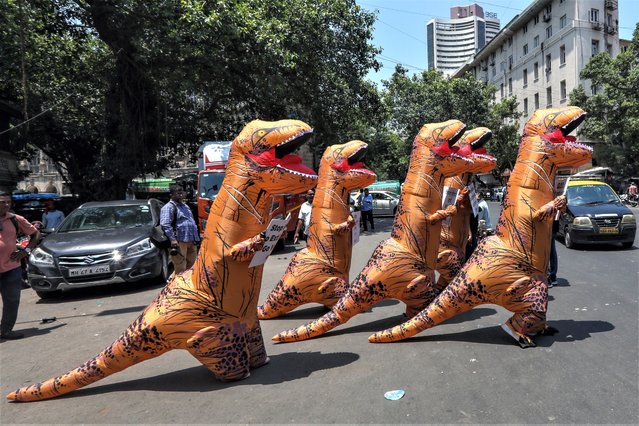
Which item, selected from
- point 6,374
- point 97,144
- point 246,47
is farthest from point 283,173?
point 97,144

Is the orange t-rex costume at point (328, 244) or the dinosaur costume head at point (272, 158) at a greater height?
the dinosaur costume head at point (272, 158)

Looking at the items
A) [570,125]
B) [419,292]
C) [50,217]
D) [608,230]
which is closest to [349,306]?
[419,292]

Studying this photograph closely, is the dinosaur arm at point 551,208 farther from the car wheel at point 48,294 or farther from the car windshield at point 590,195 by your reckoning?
the car wheel at point 48,294

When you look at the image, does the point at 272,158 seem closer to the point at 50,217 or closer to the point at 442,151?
the point at 442,151

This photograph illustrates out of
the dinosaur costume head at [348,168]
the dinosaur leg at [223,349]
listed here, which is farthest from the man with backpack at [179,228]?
the dinosaur leg at [223,349]

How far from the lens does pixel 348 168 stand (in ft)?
17.8

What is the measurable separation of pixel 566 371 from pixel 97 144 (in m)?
20.0

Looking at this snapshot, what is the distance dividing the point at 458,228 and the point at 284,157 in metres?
3.54

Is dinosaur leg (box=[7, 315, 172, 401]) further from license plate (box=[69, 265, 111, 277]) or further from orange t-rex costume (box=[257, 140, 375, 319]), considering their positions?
license plate (box=[69, 265, 111, 277])

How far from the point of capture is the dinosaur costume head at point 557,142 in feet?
13.1

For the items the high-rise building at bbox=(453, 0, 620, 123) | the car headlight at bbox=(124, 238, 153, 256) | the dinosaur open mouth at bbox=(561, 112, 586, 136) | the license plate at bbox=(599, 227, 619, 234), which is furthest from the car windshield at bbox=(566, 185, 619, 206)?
the high-rise building at bbox=(453, 0, 620, 123)

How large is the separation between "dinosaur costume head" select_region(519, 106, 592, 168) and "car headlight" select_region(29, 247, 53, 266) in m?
6.94

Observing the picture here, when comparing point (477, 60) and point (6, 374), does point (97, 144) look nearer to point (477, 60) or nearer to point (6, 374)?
point (6, 374)

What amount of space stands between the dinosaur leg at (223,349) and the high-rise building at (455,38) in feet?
127
